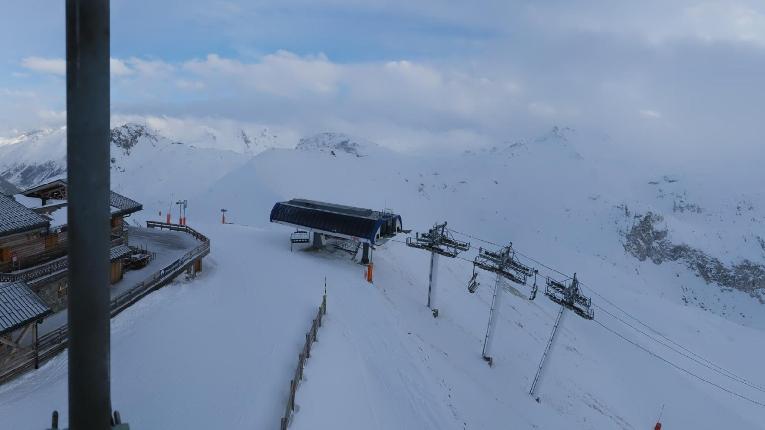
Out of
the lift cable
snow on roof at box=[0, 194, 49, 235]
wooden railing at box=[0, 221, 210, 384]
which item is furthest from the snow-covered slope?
the lift cable

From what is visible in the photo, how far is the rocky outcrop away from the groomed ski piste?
6.37m

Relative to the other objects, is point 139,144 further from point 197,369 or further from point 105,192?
point 105,192

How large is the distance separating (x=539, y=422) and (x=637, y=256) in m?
81.2

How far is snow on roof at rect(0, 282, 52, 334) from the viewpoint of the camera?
1569 cm

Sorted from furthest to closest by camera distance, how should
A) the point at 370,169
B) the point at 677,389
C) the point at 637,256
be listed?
the point at 370,169 → the point at 637,256 → the point at 677,389

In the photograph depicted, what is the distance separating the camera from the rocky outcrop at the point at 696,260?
3602 inches

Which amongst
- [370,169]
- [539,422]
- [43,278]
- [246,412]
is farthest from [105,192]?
[370,169]

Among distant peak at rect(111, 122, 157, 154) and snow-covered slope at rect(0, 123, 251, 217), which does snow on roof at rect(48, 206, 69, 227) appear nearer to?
snow-covered slope at rect(0, 123, 251, 217)

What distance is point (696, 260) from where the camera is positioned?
311 ft

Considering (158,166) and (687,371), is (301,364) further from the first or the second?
(158,166)

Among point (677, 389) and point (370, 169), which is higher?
point (370, 169)

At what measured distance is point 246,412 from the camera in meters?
14.6

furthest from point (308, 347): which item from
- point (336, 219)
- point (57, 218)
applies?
point (336, 219)

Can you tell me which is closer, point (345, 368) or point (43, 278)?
point (345, 368)
